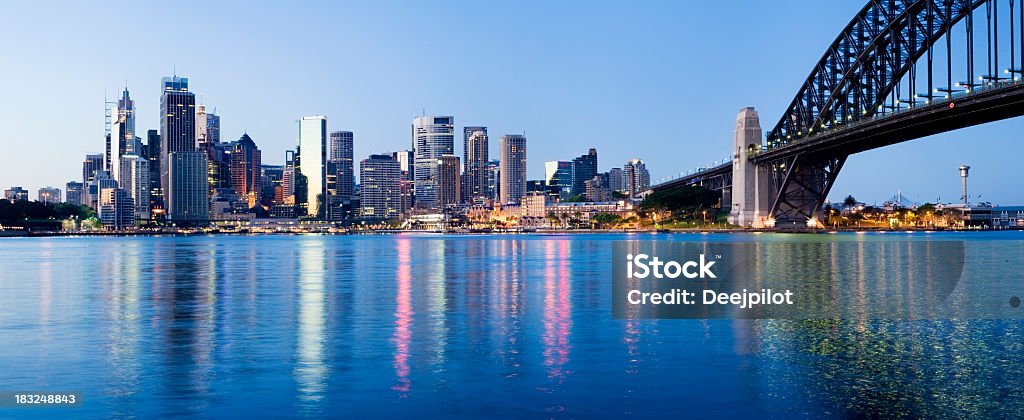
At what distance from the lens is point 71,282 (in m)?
53.2

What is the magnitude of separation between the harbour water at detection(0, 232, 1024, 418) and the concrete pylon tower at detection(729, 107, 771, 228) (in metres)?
105

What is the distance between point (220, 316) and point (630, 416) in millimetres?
19721

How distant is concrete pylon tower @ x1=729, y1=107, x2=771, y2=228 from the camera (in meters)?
142

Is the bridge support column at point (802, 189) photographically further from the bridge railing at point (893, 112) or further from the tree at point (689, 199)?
the tree at point (689, 199)

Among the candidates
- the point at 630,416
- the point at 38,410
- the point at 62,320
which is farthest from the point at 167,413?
the point at 62,320

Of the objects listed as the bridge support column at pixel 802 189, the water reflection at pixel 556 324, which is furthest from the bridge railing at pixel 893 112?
the water reflection at pixel 556 324

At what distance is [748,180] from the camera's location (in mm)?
145750

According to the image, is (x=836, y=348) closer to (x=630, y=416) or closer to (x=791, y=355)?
(x=791, y=355)

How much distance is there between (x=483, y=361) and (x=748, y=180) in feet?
418

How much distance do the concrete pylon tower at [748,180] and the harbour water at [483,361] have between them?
105303mm

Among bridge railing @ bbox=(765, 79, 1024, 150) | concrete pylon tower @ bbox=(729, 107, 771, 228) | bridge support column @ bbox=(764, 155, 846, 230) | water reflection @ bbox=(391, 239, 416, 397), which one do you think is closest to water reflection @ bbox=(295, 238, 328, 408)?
water reflection @ bbox=(391, 239, 416, 397)

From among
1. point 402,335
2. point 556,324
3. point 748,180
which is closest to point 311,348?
point 402,335

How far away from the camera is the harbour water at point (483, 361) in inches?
719

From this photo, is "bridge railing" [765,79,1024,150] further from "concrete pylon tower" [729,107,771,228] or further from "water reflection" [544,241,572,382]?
"water reflection" [544,241,572,382]
